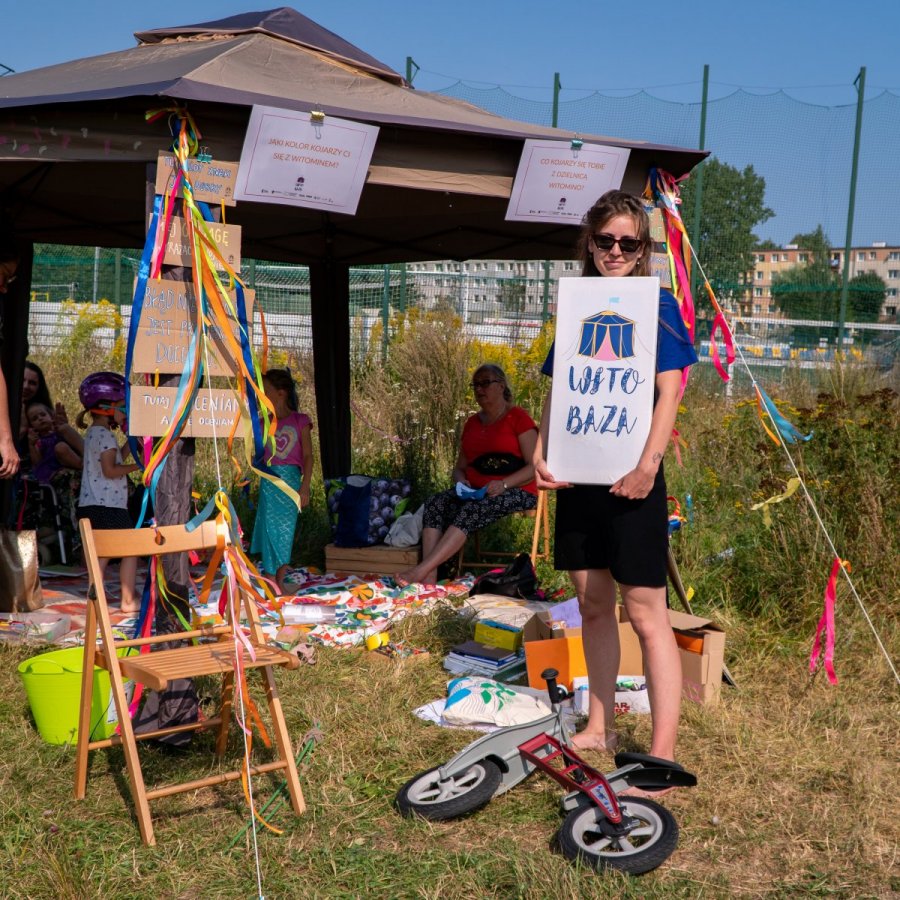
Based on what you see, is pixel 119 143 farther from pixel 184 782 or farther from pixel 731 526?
pixel 731 526

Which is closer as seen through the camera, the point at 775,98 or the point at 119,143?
the point at 119,143

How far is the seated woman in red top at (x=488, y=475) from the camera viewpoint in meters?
7.14

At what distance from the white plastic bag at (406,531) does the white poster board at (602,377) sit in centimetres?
368

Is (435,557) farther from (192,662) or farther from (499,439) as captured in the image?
(192,662)

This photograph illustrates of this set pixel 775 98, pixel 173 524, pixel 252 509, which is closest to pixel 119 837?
pixel 173 524

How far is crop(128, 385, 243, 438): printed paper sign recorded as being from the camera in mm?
4023

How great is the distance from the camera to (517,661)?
5148mm

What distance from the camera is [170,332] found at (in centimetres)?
412

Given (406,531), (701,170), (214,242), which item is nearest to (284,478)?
(406,531)

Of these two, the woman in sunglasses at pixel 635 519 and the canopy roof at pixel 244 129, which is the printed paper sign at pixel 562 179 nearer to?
the canopy roof at pixel 244 129

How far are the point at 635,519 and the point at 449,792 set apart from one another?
3.68 feet

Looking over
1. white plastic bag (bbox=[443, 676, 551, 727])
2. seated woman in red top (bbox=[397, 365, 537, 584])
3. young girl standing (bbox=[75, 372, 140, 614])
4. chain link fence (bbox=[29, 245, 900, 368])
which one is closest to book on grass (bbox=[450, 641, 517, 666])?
white plastic bag (bbox=[443, 676, 551, 727])

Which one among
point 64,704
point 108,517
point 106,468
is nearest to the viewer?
point 64,704

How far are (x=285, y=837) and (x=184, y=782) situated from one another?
552 mm
